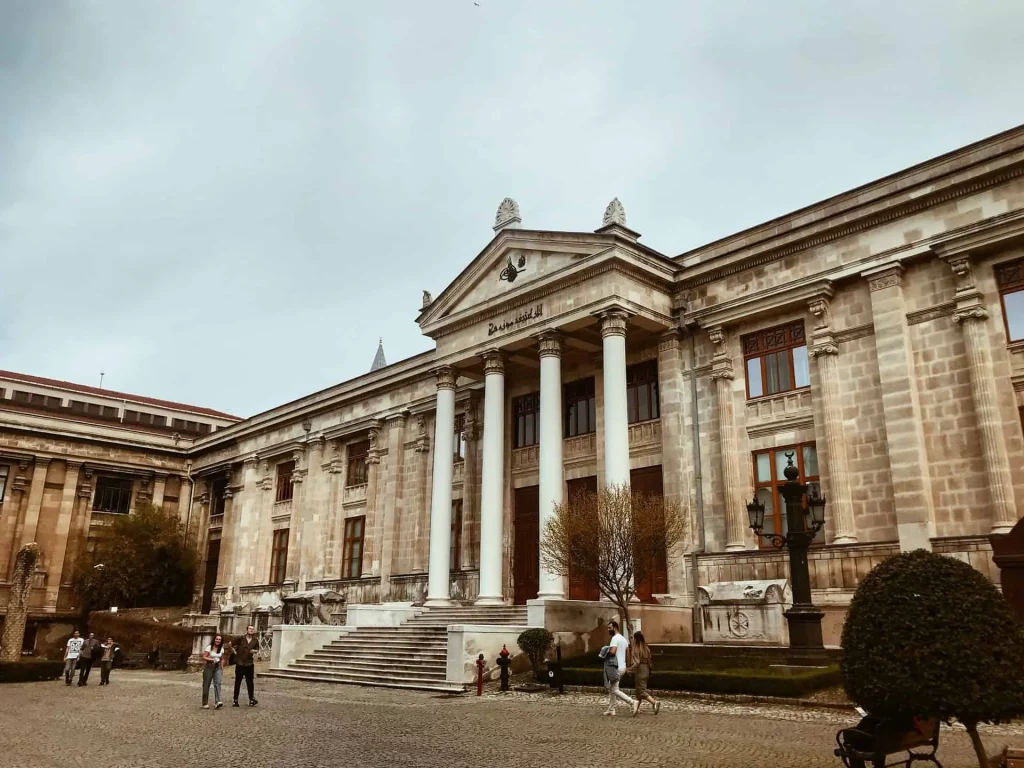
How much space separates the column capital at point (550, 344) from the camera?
83.6 feet

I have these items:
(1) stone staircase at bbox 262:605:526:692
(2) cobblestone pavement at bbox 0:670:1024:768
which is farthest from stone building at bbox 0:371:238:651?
(2) cobblestone pavement at bbox 0:670:1024:768

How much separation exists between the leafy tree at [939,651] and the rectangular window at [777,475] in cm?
1467

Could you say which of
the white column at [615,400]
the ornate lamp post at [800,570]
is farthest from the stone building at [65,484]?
the ornate lamp post at [800,570]

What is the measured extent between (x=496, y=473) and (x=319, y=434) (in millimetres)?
16370

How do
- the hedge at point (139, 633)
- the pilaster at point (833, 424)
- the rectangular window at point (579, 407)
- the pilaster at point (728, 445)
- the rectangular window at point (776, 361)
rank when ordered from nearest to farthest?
the pilaster at point (833, 424) → the pilaster at point (728, 445) → the rectangular window at point (776, 361) → the rectangular window at point (579, 407) → the hedge at point (139, 633)

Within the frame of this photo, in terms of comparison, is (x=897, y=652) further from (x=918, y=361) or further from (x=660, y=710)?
(x=918, y=361)

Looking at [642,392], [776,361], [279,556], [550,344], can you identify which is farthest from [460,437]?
[279,556]

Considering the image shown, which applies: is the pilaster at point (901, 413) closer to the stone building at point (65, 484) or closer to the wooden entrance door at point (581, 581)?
the wooden entrance door at point (581, 581)

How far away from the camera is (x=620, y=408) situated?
23.5 meters

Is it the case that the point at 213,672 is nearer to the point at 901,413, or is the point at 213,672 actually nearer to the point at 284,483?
the point at 901,413

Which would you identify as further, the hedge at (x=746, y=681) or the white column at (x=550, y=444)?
the white column at (x=550, y=444)

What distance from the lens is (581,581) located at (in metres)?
26.8

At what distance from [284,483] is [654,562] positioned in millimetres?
23986

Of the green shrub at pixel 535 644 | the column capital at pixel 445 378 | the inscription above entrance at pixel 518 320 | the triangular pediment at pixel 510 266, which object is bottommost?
the green shrub at pixel 535 644
